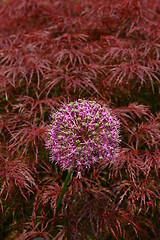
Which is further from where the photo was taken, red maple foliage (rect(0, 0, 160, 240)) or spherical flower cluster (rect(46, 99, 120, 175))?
red maple foliage (rect(0, 0, 160, 240))

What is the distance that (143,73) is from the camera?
2127 millimetres

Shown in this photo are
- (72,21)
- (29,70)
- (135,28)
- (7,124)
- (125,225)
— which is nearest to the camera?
(125,225)

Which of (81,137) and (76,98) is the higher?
(81,137)

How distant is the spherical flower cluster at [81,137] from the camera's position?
1456mm

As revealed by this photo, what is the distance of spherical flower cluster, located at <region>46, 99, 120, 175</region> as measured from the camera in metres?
1.46

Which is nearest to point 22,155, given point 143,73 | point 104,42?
point 143,73

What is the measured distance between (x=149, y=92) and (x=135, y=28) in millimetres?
482

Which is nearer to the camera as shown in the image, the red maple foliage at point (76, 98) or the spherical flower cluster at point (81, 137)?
the spherical flower cluster at point (81, 137)

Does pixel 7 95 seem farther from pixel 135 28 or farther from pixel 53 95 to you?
pixel 135 28

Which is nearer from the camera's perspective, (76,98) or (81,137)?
(81,137)

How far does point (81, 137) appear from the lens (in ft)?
4.87

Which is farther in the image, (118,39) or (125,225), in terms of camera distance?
(118,39)

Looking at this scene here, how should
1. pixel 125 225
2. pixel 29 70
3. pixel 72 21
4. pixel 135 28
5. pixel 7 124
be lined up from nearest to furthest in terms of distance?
1. pixel 125 225
2. pixel 7 124
3. pixel 29 70
4. pixel 135 28
5. pixel 72 21

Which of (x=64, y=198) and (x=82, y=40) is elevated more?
(x=82, y=40)
